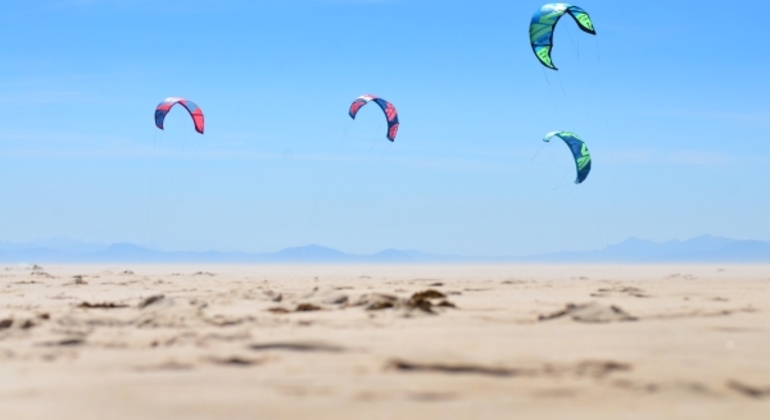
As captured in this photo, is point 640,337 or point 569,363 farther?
point 640,337

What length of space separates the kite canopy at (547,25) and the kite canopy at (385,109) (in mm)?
6510

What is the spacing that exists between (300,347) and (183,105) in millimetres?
20771

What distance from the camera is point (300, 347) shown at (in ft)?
24.6

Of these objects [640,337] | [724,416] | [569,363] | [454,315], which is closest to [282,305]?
[454,315]

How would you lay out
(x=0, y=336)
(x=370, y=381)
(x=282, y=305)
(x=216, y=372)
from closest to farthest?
(x=370, y=381)
(x=216, y=372)
(x=0, y=336)
(x=282, y=305)

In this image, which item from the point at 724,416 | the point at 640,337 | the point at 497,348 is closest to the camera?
the point at 724,416

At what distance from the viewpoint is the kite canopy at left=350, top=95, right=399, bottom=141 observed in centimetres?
2666

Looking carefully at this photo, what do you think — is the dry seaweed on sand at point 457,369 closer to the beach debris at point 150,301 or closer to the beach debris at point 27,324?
the beach debris at point 27,324

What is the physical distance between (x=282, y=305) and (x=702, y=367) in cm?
744

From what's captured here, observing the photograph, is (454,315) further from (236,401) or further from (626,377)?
(236,401)

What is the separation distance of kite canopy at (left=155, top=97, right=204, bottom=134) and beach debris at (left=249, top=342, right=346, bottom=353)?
64.3 ft

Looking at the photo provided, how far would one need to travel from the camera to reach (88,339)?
8.70 metres

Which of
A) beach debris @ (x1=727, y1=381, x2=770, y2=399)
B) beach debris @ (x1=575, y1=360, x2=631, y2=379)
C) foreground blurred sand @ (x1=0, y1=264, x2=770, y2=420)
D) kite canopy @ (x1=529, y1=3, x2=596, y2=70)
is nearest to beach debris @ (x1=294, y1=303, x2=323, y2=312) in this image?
foreground blurred sand @ (x1=0, y1=264, x2=770, y2=420)

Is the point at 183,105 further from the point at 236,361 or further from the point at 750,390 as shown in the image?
the point at 750,390
